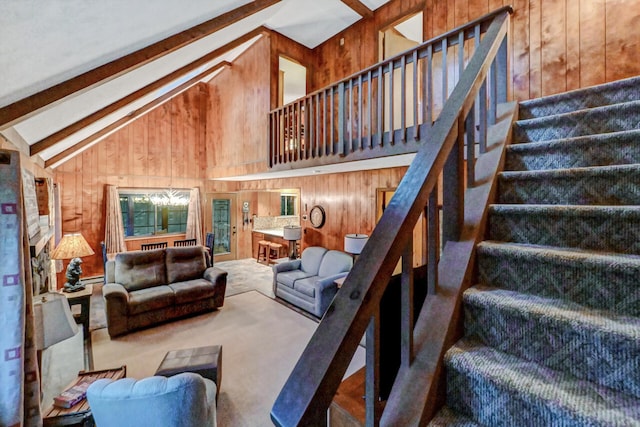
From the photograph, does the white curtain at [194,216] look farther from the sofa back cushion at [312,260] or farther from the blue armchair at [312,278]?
the sofa back cushion at [312,260]

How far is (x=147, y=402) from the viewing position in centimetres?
142

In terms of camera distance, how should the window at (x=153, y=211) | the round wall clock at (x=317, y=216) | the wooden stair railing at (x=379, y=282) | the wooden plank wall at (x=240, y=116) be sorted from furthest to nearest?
the window at (x=153, y=211) → the round wall clock at (x=317, y=216) → the wooden plank wall at (x=240, y=116) → the wooden stair railing at (x=379, y=282)

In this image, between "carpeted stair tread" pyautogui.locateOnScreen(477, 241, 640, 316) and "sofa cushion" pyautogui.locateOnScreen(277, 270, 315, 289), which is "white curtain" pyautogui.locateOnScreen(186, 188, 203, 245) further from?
"carpeted stair tread" pyautogui.locateOnScreen(477, 241, 640, 316)

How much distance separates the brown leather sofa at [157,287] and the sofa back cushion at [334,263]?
1656mm

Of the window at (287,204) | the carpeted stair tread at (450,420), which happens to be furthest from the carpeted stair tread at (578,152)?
the window at (287,204)

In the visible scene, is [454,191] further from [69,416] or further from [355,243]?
[355,243]

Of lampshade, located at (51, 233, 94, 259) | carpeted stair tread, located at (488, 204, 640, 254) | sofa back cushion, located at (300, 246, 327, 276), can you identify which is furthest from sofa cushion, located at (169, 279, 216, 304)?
carpeted stair tread, located at (488, 204, 640, 254)

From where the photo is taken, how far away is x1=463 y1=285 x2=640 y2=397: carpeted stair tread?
2.50 ft

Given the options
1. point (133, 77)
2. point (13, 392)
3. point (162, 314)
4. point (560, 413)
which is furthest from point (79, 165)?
point (560, 413)

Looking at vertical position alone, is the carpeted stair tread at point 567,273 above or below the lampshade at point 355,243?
above

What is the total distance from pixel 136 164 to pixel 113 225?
1546 millimetres

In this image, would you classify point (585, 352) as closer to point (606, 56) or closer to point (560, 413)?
point (560, 413)

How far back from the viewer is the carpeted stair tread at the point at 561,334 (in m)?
0.76

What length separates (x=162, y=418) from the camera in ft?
4.72
